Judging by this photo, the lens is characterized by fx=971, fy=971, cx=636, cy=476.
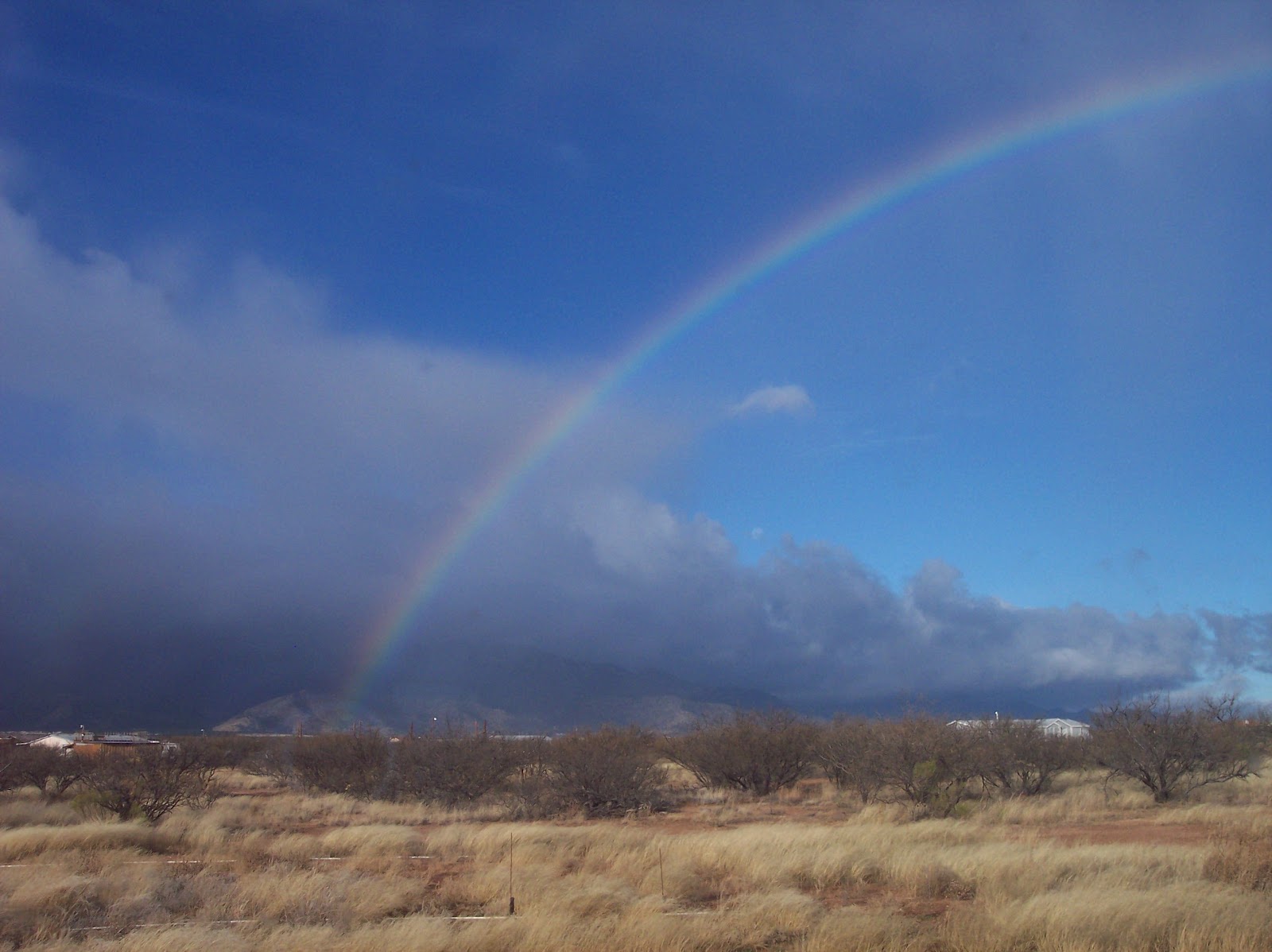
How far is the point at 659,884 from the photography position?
48.4ft

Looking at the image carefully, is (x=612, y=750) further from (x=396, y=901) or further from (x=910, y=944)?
(x=910, y=944)

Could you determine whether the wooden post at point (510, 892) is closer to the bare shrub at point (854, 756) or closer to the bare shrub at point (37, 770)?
the bare shrub at point (854, 756)

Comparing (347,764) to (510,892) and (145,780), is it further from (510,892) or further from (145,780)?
(510,892)

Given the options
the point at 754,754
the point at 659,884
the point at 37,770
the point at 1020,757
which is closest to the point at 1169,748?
the point at 1020,757

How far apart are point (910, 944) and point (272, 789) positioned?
35879mm

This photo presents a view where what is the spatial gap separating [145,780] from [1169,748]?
29692 mm

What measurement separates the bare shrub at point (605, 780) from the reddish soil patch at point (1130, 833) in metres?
11.2

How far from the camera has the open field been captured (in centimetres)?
1077

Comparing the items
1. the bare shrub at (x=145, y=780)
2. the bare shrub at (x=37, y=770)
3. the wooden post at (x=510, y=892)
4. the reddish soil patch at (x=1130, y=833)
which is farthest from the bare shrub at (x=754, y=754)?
the bare shrub at (x=37, y=770)

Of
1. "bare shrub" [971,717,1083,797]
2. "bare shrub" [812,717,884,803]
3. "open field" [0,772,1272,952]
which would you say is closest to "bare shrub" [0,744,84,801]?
"open field" [0,772,1272,952]

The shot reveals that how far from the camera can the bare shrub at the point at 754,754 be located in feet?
114

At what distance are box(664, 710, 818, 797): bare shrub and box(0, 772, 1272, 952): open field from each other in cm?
958

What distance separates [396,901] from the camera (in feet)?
43.7

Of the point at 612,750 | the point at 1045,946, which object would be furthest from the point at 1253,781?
the point at 1045,946
